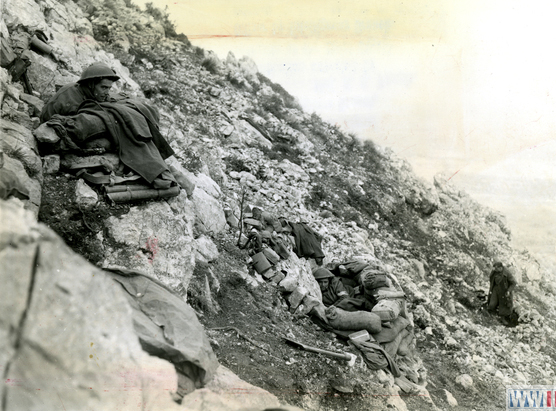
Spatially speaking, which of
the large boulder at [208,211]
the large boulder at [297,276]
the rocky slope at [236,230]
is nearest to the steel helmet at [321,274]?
the large boulder at [297,276]

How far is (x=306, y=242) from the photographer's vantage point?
562 cm

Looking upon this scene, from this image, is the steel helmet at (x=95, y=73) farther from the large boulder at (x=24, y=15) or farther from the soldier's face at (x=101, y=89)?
the large boulder at (x=24, y=15)

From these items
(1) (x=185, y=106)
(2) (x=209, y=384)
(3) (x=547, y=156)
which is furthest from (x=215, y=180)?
(3) (x=547, y=156)

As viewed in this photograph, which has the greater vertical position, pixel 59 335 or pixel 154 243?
pixel 154 243

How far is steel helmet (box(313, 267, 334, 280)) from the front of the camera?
5.68 meters

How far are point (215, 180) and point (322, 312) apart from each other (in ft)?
7.40

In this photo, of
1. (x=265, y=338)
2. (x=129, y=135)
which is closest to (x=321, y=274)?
(x=265, y=338)

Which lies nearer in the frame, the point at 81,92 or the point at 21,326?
the point at 21,326

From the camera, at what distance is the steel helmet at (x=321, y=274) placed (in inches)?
224

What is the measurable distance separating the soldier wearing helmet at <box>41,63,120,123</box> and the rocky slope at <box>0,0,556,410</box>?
0.23 metres

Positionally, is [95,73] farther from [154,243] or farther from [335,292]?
[335,292]

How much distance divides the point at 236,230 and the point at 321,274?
1436 millimetres

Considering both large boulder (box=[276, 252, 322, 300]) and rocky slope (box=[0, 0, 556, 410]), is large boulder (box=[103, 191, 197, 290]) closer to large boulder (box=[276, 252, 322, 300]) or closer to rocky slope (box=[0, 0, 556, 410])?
rocky slope (box=[0, 0, 556, 410])

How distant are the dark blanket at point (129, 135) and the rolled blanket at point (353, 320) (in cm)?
257
